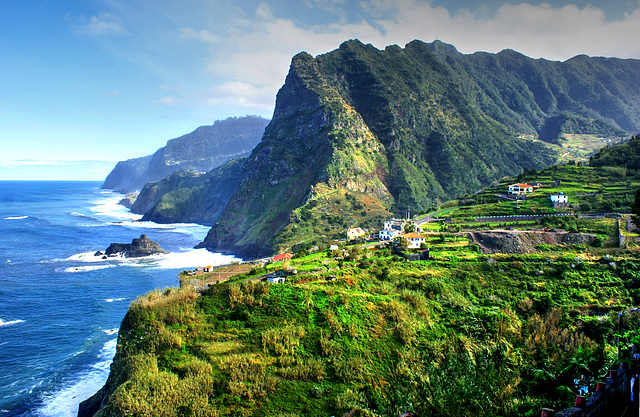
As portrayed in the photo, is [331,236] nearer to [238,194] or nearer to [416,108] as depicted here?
[238,194]

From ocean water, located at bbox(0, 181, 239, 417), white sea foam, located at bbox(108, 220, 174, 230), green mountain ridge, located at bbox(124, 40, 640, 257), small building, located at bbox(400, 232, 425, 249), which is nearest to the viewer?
ocean water, located at bbox(0, 181, 239, 417)

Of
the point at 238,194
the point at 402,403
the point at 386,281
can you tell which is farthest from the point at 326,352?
the point at 238,194

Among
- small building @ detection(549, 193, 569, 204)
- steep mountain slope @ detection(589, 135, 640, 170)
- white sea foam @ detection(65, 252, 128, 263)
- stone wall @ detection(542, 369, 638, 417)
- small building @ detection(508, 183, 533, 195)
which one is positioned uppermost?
steep mountain slope @ detection(589, 135, 640, 170)

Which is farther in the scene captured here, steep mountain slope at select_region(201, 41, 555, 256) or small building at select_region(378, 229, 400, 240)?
steep mountain slope at select_region(201, 41, 555, 256)

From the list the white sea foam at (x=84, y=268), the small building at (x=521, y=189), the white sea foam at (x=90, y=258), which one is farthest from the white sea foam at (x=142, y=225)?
the small building at (x=521, y=189)

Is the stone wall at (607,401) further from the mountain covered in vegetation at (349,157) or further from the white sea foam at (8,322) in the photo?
the mountain covered in vegetation at (349,157)

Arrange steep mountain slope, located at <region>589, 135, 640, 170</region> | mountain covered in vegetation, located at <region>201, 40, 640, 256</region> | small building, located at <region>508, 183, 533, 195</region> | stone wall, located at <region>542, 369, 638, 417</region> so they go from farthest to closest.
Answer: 1. mountain covered in vegetation, located at <region>201, 40, 640, 256</region>
2. steep mountain slope, located at <region>589, 135, 640, 170</region>
3. small building, located at <region>508, 183, 533, 195</region>
4. stone wall, located at <region>542, 369, 638, 417</region>

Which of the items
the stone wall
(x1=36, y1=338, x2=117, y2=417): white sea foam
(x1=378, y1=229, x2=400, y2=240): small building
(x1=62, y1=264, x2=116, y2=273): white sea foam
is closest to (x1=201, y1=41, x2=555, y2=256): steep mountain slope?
(x1=378, y1=229, x2=400, y2=240): small building

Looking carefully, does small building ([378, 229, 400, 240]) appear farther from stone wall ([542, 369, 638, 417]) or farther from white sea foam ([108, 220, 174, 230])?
white sea foam ([108, 220, 174, 230])
